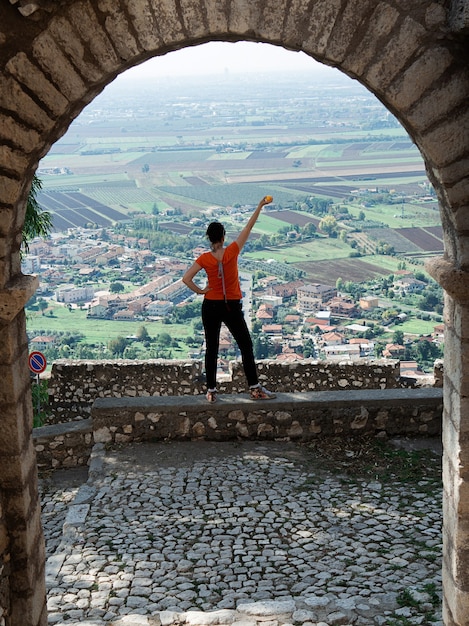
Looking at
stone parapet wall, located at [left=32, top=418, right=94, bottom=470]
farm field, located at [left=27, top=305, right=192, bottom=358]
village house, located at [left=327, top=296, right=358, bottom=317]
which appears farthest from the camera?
village house, located at [left=327, top=296, right=358, bottom=317]

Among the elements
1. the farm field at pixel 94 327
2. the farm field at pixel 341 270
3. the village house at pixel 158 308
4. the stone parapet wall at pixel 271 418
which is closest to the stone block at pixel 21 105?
the stone parapet wall at pixel 271 418

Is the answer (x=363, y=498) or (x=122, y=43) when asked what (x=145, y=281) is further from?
(x=122, y=43)

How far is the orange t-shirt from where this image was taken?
787 centimetres

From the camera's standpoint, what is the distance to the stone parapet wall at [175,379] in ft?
36.2

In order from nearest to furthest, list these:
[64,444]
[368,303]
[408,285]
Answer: [64,444] < [368,303] < [408,285]

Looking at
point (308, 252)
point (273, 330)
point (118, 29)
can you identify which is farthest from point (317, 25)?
point (308, 252)

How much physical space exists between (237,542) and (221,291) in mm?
2526

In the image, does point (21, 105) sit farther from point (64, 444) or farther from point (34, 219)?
point (34, 219)

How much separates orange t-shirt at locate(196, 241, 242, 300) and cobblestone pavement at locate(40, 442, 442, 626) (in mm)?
1539

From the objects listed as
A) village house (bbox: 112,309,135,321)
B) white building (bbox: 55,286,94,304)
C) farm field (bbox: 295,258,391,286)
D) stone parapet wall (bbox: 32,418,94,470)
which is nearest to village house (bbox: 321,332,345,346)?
village house (bbox: 112,309,135,321)

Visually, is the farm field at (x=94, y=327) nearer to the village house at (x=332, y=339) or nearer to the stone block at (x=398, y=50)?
the village house at (x=332, y=339)

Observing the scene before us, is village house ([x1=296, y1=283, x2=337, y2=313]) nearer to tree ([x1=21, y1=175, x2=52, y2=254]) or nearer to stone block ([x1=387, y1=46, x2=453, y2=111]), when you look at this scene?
tree ([x1=21, y1=175, x2=52, y2=254])

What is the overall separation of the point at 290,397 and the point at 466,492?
4.07m

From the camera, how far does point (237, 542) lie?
6.50 metres
